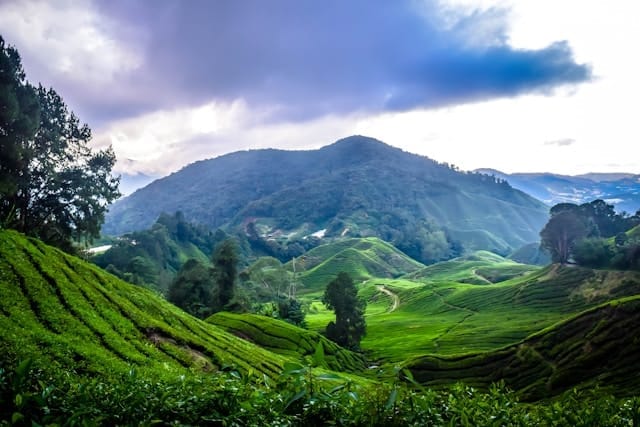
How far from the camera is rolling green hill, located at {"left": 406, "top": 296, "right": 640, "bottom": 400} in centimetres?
3225

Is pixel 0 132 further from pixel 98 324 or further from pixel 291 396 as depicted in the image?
pixel 291 396

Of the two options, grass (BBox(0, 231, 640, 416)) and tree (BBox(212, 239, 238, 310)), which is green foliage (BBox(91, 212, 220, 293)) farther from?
grass (BBox(0, 231, 640, 416))

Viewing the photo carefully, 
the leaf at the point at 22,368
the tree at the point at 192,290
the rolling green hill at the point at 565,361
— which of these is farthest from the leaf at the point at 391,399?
the tree at the point at 192,290

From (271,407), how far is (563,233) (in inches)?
5219

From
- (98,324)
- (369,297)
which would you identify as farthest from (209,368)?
(369,297)

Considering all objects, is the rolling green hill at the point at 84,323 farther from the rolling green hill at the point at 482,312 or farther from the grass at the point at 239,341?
the rolling green hill at the point at 482,312

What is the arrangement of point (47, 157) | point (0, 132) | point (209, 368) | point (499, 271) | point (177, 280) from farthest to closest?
1. point (499, 271)
2. point (177, 280)
3. point (47, 157)
4. point (0, 132)
5. point (209, 368)

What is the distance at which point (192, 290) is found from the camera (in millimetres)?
85625

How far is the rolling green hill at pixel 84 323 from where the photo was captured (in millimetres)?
13883

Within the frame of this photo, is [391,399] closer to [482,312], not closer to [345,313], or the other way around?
[345,313]

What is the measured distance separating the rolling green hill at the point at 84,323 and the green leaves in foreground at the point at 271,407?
711 centimetres

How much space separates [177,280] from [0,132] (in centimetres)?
5390

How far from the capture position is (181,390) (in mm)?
5887

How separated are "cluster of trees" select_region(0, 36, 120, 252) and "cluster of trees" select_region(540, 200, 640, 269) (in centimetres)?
10815
